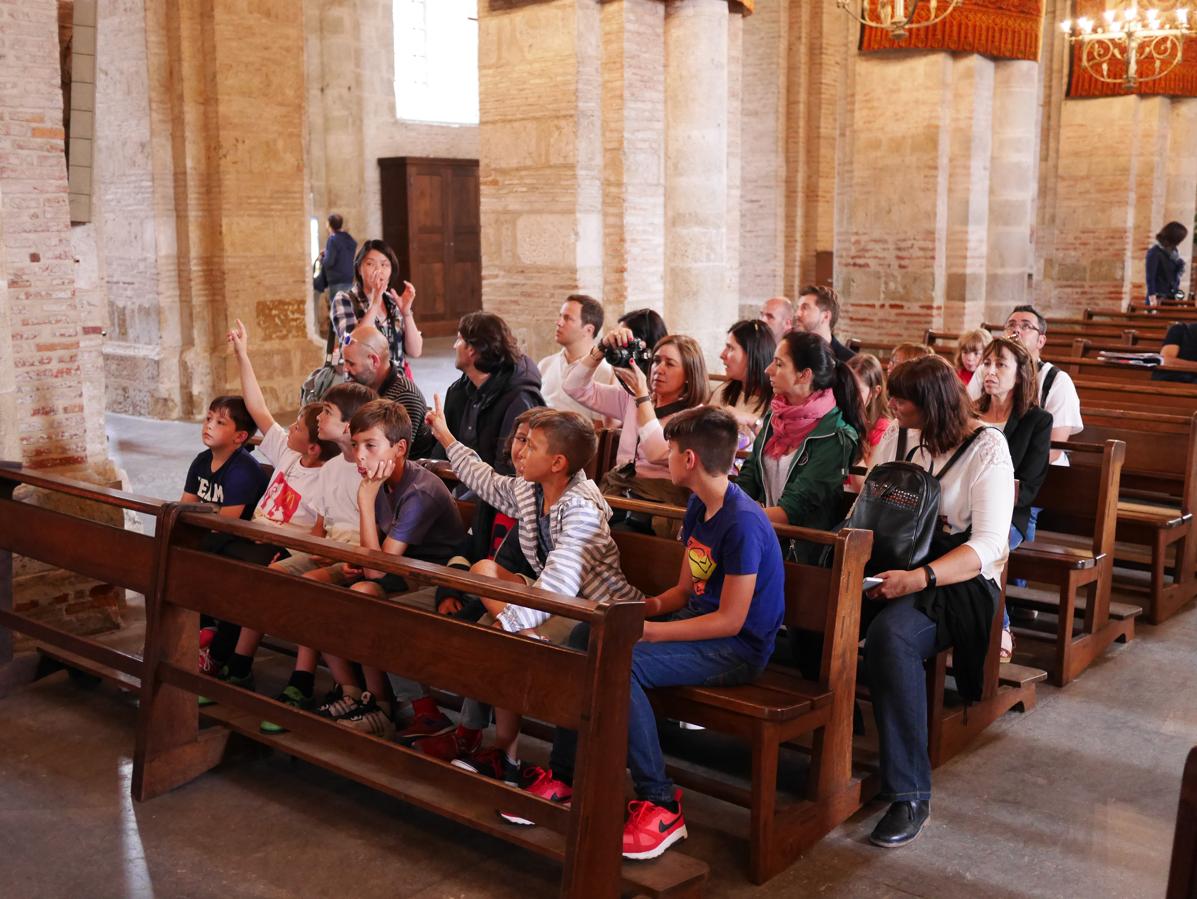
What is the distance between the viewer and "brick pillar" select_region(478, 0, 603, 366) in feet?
25.8

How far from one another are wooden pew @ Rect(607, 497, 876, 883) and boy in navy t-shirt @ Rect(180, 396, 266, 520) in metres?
2.22

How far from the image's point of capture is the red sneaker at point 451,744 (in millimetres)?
4031

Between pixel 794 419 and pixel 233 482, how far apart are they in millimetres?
2276

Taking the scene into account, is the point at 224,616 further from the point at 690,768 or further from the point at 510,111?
the point at 510,111

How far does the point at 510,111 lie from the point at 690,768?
16.8 ft

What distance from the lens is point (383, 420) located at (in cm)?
427

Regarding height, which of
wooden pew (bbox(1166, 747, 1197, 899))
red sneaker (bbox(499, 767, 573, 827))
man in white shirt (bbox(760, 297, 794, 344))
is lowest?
red sneaker (bbox(499, 767, 573, 827))

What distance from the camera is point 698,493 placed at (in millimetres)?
3768

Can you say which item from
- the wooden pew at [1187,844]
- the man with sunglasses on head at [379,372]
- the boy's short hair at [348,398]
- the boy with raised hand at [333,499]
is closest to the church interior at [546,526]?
the wooden pew at [1187,844]

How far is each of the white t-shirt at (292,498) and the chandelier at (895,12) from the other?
20.2ft

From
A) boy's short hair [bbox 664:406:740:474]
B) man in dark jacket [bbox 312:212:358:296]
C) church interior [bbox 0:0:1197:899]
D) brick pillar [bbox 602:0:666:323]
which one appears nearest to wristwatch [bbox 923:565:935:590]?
church interior [bbox 0:0:1197:899]

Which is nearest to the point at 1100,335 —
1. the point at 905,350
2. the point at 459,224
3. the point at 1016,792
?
the point at 905,350

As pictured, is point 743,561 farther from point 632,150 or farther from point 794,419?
point 632,150

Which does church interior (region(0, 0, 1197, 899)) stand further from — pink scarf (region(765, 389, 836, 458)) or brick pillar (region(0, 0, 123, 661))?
pink scarf (region(765, 389, 836, 458))
